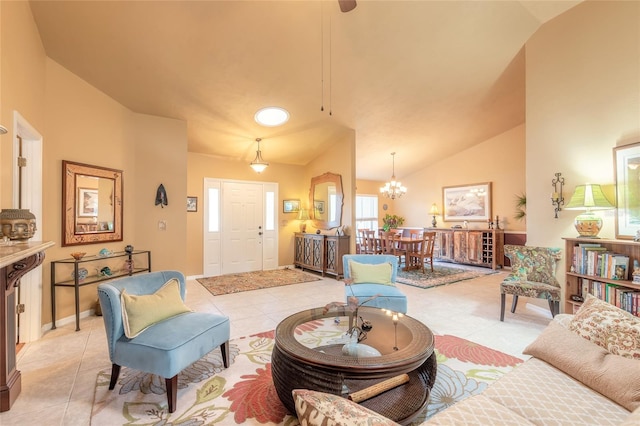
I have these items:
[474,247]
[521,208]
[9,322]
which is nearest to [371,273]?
[9,322]

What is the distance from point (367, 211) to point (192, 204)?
18.1 ft

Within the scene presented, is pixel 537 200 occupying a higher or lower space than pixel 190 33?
lower

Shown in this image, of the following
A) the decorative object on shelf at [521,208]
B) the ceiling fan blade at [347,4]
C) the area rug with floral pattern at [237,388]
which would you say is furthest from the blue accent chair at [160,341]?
the decorative object on shelf at [521,208]

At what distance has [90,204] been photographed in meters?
3.78

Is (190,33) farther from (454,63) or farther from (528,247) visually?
(528,247)

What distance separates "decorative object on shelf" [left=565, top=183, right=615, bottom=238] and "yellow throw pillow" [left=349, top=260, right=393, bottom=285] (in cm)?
213

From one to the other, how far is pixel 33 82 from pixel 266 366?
11.6 ft

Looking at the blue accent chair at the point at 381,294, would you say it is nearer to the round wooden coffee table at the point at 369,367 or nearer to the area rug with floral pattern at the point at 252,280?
the round wooden coffee table at the point at 369,367

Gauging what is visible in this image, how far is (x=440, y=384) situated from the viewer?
86.7 inches

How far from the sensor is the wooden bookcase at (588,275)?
2877mm

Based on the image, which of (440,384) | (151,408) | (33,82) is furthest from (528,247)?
(33,82)

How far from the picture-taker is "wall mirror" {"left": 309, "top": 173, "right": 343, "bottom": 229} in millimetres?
6078

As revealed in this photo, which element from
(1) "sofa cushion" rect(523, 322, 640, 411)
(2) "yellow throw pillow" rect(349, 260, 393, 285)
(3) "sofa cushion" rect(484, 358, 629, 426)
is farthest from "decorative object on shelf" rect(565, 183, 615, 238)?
(3) "sofa cushion" rect(484, 358, 629, 426)

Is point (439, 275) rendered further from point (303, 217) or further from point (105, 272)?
point (105, 272)
